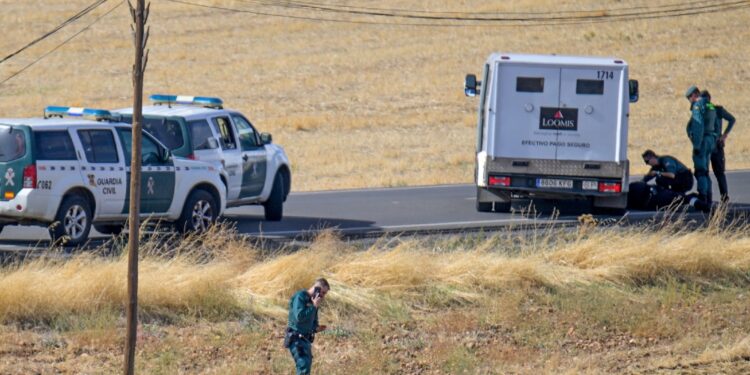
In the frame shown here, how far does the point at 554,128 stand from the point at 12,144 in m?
8.08

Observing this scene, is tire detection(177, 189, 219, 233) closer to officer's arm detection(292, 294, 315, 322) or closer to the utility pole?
officer's arm detection(292, 294, 315, 322)

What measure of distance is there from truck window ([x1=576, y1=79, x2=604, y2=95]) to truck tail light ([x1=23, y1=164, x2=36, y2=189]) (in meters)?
8.26

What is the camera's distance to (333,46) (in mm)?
58938

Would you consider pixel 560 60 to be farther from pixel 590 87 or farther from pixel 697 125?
pixel 697 125

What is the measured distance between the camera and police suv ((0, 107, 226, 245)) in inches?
569

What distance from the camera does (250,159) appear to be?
60.0 ft

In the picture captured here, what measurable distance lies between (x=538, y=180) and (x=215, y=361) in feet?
28.7

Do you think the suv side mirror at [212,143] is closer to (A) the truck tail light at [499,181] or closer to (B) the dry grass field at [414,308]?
(B) the dry grass field at [414,308]

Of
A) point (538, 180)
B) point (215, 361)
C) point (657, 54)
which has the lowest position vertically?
point (215, 361)

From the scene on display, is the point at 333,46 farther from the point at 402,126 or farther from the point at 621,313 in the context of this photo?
the point at 621,313

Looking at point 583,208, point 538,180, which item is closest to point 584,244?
point 538,180

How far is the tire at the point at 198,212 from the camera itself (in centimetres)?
1634

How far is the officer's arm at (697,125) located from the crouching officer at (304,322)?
1012 centimetres

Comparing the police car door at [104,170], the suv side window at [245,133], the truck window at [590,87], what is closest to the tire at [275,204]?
the suv side window at [245,133]
